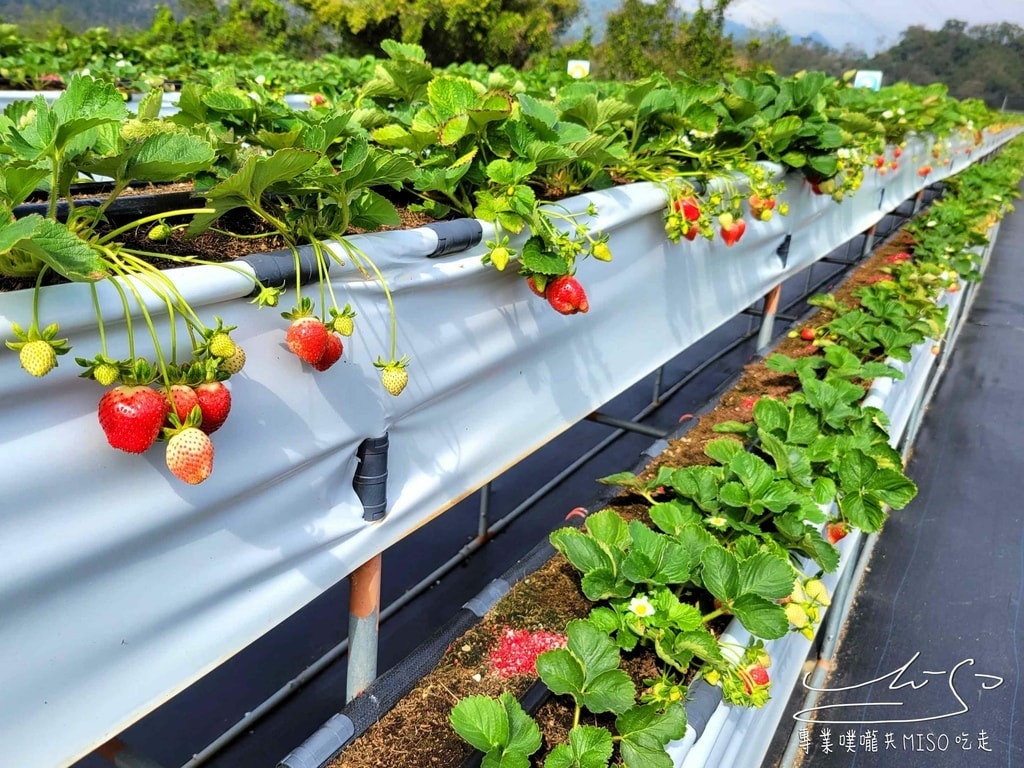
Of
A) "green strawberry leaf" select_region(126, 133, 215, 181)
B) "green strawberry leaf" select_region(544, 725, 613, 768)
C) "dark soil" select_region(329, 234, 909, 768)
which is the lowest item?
"dark soil" select_region(329, 234, 909, 768)

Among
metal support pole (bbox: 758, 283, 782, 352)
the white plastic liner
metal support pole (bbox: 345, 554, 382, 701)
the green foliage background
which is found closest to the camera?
the white plastic liner

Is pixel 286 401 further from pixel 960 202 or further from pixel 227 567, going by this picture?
pixel 960 202

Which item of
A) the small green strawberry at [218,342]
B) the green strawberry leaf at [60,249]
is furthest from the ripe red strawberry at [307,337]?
the green strawberry leaf at [60,249]

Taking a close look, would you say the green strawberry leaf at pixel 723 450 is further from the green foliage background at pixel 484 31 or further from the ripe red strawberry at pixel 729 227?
the green foliage background at pixel 484 31

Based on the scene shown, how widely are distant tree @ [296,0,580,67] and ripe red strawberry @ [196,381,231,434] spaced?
26.7 meters

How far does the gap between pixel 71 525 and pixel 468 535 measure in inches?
84.3

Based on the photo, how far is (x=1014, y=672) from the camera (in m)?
2.30

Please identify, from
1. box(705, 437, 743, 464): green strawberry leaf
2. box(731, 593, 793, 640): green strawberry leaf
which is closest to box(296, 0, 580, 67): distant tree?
box(705, 437, 743, 464): green strawberry leaf

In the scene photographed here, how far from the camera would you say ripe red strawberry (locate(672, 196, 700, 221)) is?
6.50ft

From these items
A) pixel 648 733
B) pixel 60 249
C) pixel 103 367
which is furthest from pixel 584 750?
pixel 60 249

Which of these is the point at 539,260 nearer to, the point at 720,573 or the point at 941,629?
the point at 720,573

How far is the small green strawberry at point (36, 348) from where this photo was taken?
689mm

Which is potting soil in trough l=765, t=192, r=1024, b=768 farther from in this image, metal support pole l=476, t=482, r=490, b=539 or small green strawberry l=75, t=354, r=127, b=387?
small green strawberry l=75, t=354, r=127, b=387

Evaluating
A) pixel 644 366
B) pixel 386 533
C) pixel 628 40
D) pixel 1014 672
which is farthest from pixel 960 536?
pixel 628 40
